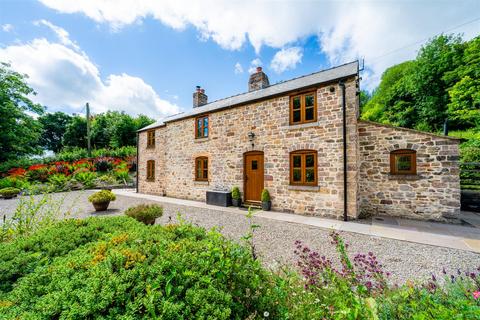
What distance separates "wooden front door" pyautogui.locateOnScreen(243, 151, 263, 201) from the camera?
8.40 m

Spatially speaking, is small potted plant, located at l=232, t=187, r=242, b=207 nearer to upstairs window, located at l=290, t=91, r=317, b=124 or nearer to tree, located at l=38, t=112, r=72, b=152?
upstairs window, located at l=290, t=91, r=317, b=124

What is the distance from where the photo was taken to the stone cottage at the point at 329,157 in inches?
249

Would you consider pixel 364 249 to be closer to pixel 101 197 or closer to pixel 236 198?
pixel 236 198

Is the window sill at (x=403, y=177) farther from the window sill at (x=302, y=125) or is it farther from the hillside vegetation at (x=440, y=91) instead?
the hillside vegetation at (x=440, y=91)

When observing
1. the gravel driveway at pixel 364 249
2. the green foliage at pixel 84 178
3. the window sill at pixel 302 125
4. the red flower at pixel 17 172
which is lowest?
the gravel driveway at pixel 364 249

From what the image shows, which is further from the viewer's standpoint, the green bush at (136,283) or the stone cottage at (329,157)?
the stone cottage at (329,157)

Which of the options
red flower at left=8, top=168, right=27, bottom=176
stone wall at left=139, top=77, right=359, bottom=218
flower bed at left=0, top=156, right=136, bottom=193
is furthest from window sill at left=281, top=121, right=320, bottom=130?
red flower at left=8, top=168, right=27, bottom=176

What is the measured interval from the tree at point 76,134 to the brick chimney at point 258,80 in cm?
2803

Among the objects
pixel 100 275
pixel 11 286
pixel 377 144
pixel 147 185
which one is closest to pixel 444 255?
pixel 377 144

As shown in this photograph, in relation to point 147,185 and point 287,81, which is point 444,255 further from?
point 147,185

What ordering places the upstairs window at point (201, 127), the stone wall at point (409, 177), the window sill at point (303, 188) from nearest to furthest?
1. the stone wall at point (409, 177)
2. the window sill at point (303, 188)
3. the upstairs window at point (201, 127)

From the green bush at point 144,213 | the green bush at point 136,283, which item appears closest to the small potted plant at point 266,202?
the green bush at point 144,213

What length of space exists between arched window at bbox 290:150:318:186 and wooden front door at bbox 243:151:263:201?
4.74 feet

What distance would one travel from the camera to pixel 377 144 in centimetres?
696
